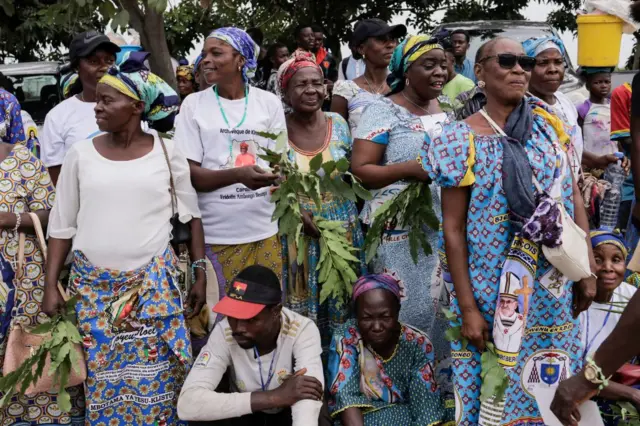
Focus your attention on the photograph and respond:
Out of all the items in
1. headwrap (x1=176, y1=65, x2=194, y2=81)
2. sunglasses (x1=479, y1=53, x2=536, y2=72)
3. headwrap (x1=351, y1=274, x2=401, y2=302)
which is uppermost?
sunglasses (x1=479, y1=53, x2=536, y2=72)

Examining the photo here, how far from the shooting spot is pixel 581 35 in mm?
7090

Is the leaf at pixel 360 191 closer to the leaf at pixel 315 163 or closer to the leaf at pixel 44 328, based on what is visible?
the leaf at pixel 315 163

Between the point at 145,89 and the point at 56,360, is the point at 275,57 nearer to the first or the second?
the point at 145,89

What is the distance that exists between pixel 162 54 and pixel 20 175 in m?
3.39

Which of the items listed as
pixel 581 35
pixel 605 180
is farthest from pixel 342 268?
pixel 581 35

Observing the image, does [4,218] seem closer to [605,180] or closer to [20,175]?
[20,175]

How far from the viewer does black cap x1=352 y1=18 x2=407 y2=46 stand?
5770mm

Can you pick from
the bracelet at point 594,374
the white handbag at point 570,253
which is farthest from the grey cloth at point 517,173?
the bracelet at point 594,374

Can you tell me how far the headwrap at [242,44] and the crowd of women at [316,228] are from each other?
0.04ft

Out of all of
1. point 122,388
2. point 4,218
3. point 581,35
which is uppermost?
point 581,35

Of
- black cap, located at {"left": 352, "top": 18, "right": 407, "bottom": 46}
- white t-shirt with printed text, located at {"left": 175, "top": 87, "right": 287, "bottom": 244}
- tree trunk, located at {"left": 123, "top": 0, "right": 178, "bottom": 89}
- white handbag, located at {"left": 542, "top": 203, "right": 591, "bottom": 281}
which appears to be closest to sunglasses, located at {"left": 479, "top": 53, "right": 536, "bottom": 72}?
white handbag, located at {"left": 542, "top": 203, "right": 591, "bottom": 281}

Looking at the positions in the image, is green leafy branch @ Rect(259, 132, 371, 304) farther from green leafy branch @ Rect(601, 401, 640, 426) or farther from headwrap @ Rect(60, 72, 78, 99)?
headwrap @ Rect(60, 72, 78, 99)

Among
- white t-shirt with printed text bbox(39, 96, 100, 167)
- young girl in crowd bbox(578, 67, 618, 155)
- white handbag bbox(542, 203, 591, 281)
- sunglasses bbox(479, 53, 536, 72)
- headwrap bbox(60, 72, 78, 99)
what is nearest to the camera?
white handbag bbox(542, 203, 591, 281)

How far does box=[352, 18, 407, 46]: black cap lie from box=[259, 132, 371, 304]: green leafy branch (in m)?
1.44
